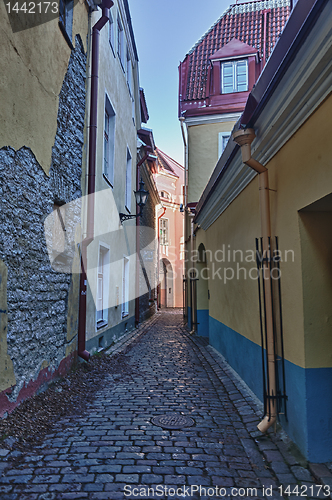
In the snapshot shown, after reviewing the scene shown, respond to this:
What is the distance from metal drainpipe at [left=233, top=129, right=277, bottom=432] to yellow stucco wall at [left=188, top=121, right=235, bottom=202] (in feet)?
23.9

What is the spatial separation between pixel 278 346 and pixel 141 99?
13.0 m

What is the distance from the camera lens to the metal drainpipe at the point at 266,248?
364cm

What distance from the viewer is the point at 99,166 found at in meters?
7.75

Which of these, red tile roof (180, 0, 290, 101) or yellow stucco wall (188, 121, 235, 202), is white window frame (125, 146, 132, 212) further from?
red tile roof (180, 0, 290, 101)

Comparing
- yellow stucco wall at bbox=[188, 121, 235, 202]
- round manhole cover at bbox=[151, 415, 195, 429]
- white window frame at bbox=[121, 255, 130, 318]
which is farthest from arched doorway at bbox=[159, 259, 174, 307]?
round manhole cover at bbox=[151, 415, 195, 429]

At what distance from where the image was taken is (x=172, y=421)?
13.6 ft

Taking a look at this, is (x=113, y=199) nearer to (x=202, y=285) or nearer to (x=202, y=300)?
(x=202, y=285)

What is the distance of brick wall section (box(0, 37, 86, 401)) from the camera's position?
13.2 ft

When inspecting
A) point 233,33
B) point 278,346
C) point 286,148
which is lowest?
point 278,346

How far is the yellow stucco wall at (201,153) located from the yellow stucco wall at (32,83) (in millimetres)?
6080

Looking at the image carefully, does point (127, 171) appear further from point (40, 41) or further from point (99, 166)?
point (40, 41)

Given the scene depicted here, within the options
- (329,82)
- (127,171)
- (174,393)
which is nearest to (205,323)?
(127,171)

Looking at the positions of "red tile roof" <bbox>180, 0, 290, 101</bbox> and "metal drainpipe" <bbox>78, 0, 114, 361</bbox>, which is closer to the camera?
"metal drainpipe" <bbox>78, 0, 114, 361</bbox>

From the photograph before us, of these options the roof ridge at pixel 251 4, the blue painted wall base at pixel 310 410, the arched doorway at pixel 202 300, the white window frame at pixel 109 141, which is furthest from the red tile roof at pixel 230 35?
the blue painted wall base at pixel 310 410
